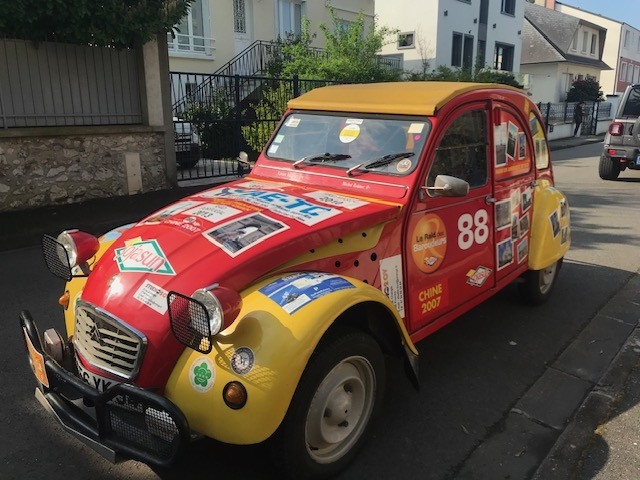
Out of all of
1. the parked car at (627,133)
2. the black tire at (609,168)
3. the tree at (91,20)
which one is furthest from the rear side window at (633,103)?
the tree at (91,20)

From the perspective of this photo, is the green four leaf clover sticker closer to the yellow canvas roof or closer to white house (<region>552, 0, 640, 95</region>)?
the yellow canvas roof

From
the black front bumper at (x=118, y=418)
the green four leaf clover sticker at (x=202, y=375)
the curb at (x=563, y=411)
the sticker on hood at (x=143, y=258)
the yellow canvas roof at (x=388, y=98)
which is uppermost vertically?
the yellow canvas roof at (x=388, y=98)

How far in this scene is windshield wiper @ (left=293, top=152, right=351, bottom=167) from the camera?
356cm

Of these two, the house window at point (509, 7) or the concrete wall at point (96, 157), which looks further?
the house window at point (509, 7)

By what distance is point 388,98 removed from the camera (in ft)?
11.8

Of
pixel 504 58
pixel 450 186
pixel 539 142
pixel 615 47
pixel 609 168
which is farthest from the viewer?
pixel 615 47

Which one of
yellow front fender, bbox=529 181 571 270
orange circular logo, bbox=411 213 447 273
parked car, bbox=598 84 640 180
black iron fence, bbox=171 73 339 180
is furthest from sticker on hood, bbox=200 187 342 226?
parked car, bbox=598 84 640 180

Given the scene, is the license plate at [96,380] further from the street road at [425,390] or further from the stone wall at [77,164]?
the stone wall at [77,164]

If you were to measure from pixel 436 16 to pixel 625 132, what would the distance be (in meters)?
16.0

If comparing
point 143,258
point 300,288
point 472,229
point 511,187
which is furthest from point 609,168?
point 143,258

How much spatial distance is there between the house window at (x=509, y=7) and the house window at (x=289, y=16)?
50.0 feet

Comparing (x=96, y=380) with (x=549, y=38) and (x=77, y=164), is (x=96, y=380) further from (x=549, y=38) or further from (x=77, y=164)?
(x=549, y=38)

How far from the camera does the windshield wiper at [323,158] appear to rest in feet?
11.7

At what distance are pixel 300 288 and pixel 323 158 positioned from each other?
56.9 inches
